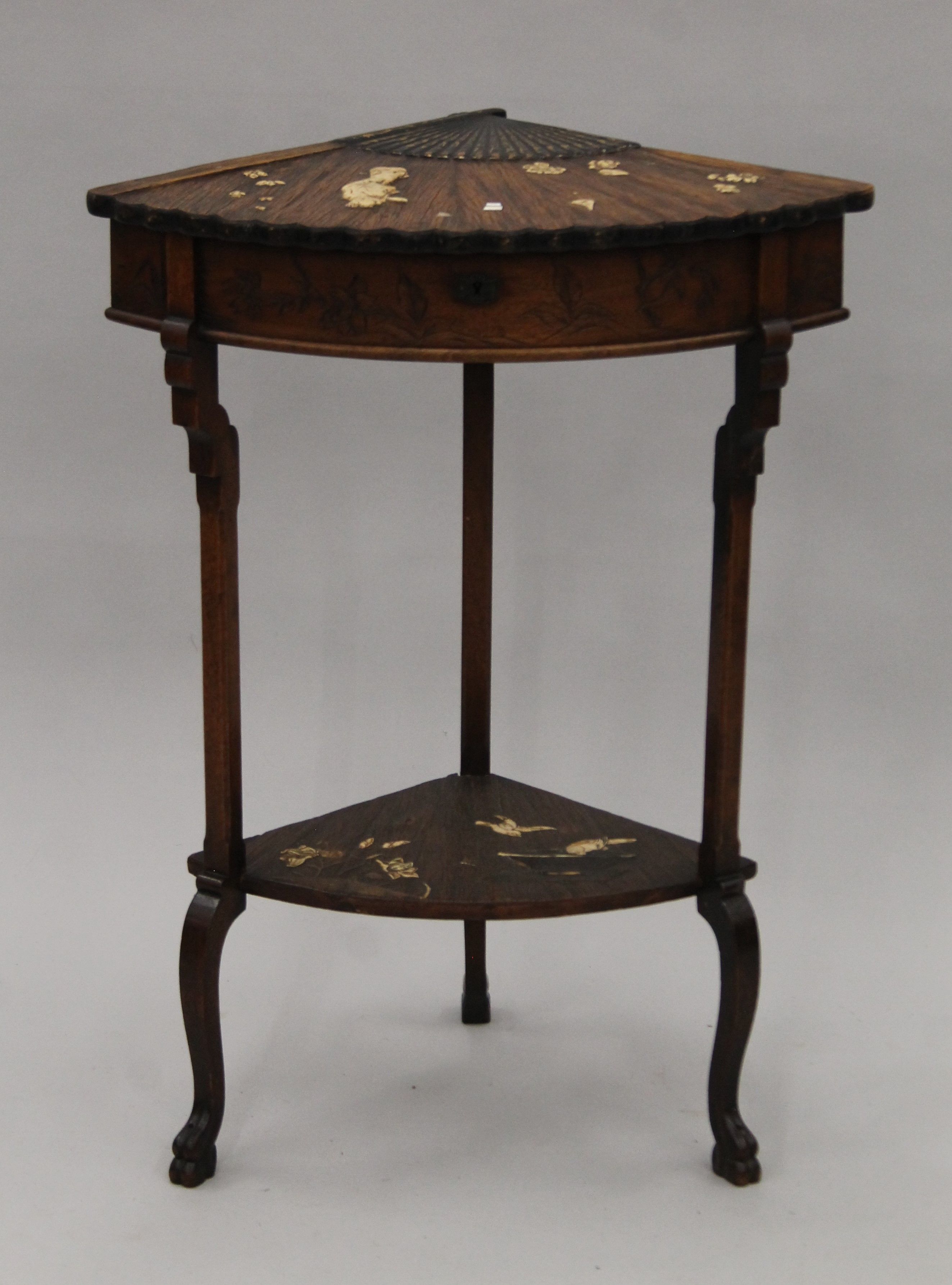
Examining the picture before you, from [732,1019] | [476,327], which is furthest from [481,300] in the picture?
[732,1019]

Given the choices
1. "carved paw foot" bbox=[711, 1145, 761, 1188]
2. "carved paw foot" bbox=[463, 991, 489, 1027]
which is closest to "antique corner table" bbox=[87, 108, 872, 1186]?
"carved paw foot" bbox=[711, 1145, 761, 1188]

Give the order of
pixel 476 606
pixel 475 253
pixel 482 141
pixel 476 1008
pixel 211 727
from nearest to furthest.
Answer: pixel 475 253 < pixel 482 141 < pixel 211 727 < pixel 476 606 < pixel 476 1008

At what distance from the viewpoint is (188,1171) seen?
3459 mm

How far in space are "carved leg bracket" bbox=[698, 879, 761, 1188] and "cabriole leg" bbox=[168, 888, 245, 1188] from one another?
698mm

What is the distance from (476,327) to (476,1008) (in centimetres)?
138

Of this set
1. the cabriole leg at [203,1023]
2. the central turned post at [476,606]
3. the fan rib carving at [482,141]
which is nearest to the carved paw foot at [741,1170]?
the central turned post at [476,606]

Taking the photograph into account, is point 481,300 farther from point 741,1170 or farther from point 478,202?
point 741,1170

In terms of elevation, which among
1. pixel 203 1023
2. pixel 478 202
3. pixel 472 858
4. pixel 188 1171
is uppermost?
pixel 478 202

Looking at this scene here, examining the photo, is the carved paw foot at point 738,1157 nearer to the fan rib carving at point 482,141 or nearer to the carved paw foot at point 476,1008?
the carved paw foot at point 476,1008

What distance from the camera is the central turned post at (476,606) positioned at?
3691 mm

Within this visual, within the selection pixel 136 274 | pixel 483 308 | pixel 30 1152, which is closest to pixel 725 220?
pixel 483 308

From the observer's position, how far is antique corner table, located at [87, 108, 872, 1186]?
9.82 feet

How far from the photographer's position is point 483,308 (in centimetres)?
299

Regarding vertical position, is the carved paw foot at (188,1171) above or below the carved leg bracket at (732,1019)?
below
